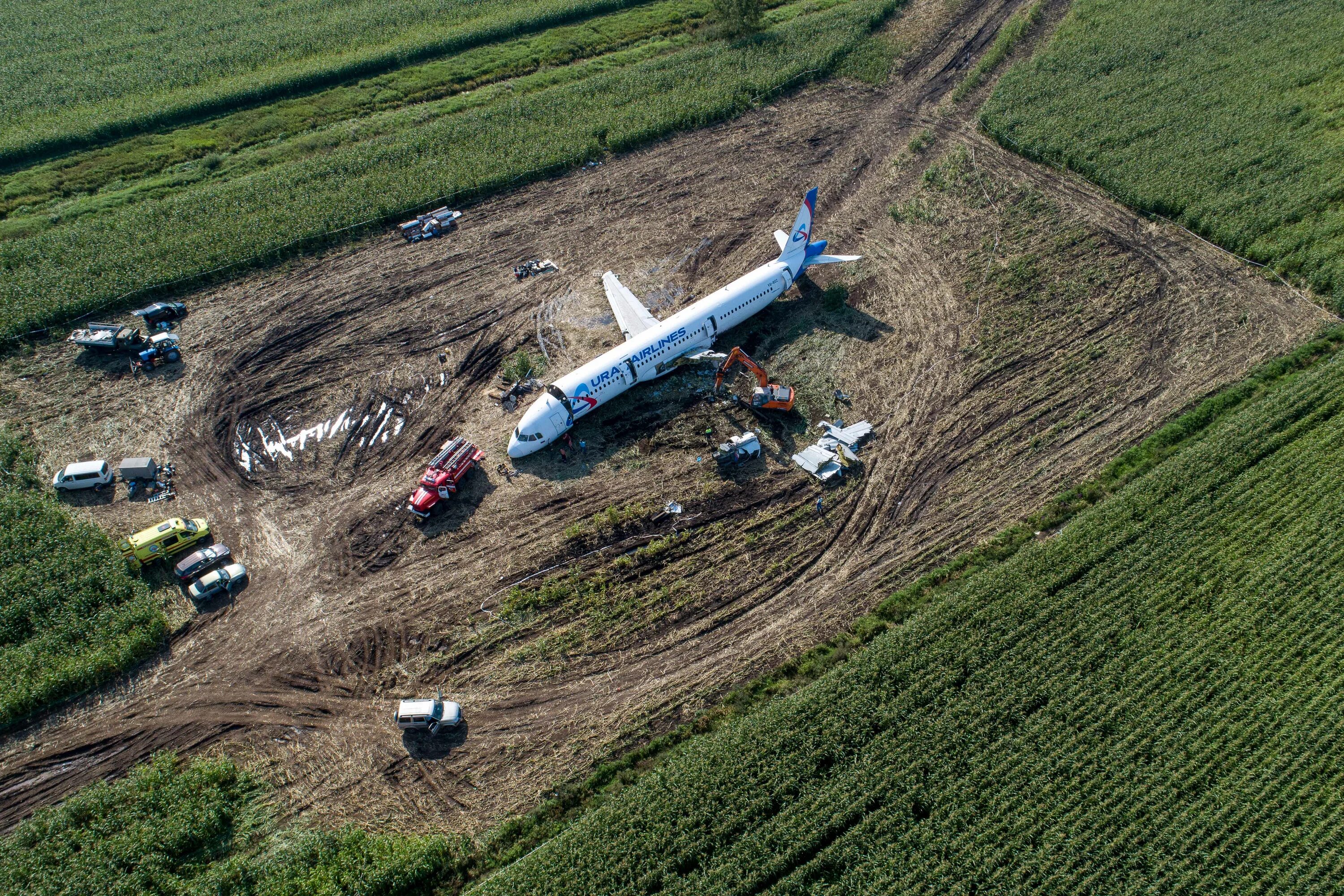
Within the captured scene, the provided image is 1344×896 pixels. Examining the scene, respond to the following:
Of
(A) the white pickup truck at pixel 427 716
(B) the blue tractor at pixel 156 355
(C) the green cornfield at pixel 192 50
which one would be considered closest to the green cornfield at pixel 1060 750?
(A) the white pickup truck at pixel 427 716

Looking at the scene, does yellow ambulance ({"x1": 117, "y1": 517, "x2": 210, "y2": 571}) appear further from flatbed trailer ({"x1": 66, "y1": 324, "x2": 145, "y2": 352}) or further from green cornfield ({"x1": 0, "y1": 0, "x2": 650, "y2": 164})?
green cornfield ({"x1": 0, "y1": 0, "x2": 650, "y2": 164})

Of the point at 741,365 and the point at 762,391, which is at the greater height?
the point at 741,365

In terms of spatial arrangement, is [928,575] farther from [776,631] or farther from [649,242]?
[649,242]

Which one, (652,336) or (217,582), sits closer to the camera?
(217,582)

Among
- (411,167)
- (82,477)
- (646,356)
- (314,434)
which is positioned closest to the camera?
(82,477)

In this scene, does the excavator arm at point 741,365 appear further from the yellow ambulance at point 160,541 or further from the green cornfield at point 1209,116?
the green cornfield at point 1209,116

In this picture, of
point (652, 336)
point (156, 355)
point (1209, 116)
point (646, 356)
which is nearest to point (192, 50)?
point (156, 355)

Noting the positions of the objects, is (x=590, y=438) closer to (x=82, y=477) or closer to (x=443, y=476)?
(x=443, y=476)
